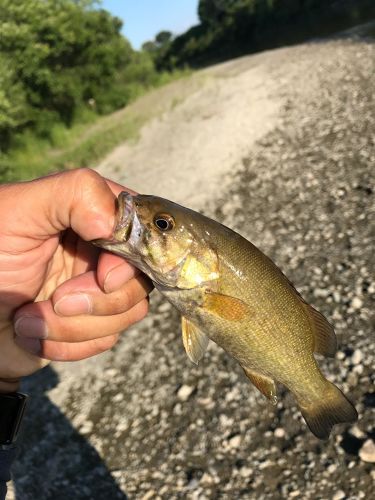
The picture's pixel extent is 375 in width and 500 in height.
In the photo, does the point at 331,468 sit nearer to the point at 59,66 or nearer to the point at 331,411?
the point at 331,411

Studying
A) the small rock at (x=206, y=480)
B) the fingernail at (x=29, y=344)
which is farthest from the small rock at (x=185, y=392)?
the fingernail at (x=29, y=344)

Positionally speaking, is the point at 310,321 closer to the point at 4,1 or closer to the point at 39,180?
the point at 39,180

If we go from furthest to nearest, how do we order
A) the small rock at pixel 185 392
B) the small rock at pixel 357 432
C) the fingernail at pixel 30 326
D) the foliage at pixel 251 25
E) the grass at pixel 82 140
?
the foliage at pixel 251 25 < the grass at pixel 82 140 < the small rock at pixel 185 392 < the small rock at pixel 357 432 < the fingernail at pixel 30 326

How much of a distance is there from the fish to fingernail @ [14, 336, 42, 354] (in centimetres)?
85

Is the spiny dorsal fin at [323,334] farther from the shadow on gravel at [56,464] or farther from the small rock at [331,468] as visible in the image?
the shadow on gravel at [56,464]

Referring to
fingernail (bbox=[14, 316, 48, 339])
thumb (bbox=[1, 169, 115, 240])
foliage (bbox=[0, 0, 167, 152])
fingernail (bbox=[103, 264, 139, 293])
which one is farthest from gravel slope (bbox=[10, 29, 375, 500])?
foliage (bbox=[0, 0, 167, 152])

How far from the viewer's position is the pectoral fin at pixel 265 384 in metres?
2.83

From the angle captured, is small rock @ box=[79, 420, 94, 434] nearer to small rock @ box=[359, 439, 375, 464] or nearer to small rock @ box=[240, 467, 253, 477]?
small rock @ box=[240, 467, 253, 477]

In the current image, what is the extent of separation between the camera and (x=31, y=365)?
320cm

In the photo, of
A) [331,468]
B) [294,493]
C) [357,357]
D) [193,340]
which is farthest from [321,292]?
[193,340]

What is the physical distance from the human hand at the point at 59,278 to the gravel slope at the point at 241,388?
198cm

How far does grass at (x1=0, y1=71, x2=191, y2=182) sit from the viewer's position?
16422 mm

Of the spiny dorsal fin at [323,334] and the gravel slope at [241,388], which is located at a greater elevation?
the spiny dorsal fin at [323,334]

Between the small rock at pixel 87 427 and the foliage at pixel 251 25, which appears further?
the foliage at pixel 251 25
